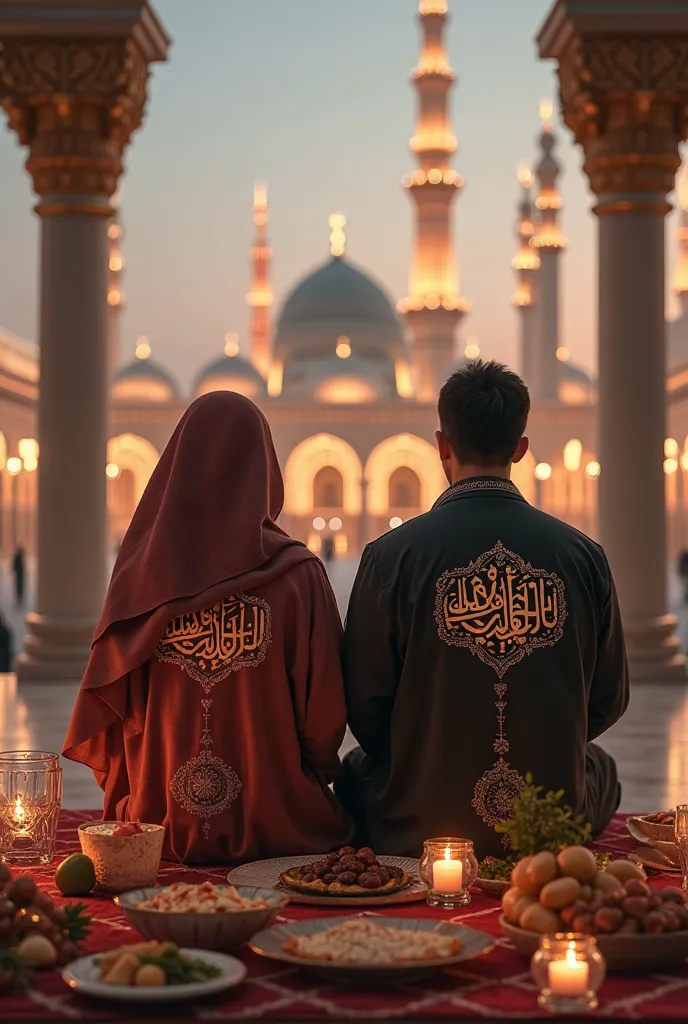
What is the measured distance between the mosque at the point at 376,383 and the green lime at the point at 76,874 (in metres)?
22.2

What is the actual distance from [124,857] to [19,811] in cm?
27

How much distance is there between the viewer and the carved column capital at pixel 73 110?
20.2ft

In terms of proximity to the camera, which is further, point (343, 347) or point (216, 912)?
point (343, 347)

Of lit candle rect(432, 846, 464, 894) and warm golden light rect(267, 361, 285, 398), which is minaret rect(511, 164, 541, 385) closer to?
warm golden light rect(267, 361, 285, 398)

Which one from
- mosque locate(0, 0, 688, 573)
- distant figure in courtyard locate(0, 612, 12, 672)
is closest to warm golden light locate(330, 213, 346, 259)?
mosque locate(0, 0, 688, 573)

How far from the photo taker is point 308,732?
8.68ft

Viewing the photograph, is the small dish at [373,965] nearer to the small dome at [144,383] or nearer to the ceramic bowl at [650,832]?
the ceramic bowl at [650,832]

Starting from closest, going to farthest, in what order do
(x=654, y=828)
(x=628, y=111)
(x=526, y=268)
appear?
1. (x=654, y=828)
2. (x=628, y=111)
3. (x=526, y=268)

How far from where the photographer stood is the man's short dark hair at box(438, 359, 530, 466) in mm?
2549

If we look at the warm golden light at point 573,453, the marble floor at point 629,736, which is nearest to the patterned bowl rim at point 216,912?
the marble floor at point 629,736

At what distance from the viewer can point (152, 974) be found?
6.04 feet

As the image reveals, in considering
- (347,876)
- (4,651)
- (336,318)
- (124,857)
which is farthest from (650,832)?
(336,318)

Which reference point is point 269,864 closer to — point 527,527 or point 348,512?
point 527,527

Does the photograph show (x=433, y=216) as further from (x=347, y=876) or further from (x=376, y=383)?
(x=347, y=876)
